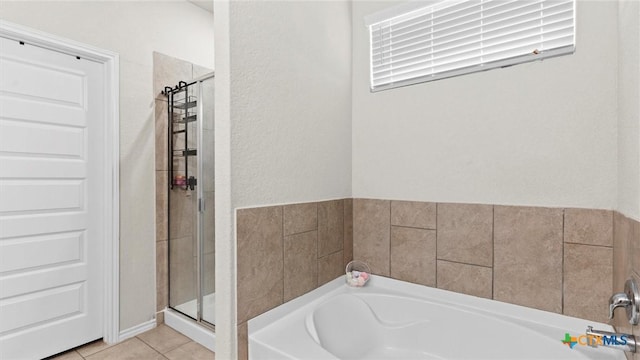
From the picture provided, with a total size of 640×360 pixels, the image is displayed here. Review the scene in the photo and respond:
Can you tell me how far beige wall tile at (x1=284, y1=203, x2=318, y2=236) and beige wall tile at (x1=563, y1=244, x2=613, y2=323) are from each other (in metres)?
1.19

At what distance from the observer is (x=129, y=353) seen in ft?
7.09

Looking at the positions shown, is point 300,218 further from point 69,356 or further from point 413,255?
point 69,356

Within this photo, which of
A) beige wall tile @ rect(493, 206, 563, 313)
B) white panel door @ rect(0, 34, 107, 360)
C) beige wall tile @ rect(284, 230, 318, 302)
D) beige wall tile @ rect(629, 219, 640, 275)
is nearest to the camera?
beige wall tile @ rect(629, 219, 640, 275)

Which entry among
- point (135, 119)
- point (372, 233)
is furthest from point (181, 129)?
point (372, 233)

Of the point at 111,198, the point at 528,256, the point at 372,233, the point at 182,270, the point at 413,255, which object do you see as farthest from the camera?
the point at 182,270

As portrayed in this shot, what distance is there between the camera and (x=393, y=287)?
1.86 meters

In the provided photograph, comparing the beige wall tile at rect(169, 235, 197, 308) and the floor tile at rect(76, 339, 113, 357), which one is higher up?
the beige wall tile at rect(169, 235, 197, 308)

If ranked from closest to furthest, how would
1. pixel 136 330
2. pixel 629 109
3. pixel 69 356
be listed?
pixel 629 109, pixel 69 356, pixel 136 330

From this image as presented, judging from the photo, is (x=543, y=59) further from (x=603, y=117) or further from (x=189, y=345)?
(x=189, y=345)

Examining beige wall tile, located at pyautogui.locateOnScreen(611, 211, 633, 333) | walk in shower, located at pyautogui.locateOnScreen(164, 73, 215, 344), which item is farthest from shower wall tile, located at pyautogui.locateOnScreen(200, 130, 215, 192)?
beige wall tile, located at pyautogui.locateOnScreen(611, 211, 633, 333)

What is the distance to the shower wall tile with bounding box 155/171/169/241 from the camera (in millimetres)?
2564

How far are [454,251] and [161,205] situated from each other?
2247mm

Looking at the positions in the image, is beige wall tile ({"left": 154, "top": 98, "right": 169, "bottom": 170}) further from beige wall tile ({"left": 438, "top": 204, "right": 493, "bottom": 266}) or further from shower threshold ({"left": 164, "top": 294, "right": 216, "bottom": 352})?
beige wall tile ({"left": 438, "top": 204, "right": 493, "bottom": 266})

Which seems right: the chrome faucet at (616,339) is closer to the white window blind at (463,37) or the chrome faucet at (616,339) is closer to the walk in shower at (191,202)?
the white window blind at (463,37)
